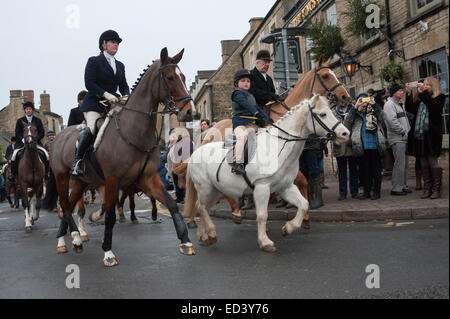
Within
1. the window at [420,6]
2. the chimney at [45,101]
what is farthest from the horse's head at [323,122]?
the chimney at [45,101]

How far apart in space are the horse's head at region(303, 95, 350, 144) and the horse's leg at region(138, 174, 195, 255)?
82.8 inches

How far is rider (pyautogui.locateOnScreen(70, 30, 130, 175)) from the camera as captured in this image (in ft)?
20.7

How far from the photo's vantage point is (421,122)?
8758mm

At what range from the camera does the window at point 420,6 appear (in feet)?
41.3

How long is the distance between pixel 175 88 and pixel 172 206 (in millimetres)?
1500

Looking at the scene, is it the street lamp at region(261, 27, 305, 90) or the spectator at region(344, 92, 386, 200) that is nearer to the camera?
the spectator at region(344, 92, 386, 200)

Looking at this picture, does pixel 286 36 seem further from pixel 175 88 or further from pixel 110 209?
pixel 110 209

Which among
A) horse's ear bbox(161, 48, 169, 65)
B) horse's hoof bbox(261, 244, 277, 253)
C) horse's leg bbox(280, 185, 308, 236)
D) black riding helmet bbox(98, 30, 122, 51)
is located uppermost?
black riding helmet bbox(98, 30, 122, 51)

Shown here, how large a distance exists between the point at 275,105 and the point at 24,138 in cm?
656

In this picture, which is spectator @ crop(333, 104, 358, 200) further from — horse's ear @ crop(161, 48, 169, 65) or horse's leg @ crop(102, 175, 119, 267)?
horse's leg @ crop(102, 175, 119, 267)

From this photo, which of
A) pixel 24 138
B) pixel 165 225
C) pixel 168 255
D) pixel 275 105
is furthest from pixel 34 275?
pixel 24 138

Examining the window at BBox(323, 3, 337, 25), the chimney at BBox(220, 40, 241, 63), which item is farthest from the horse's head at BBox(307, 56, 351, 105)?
the chimney at BBox(220, 40, 241, 63)

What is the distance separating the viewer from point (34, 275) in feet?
17.3
